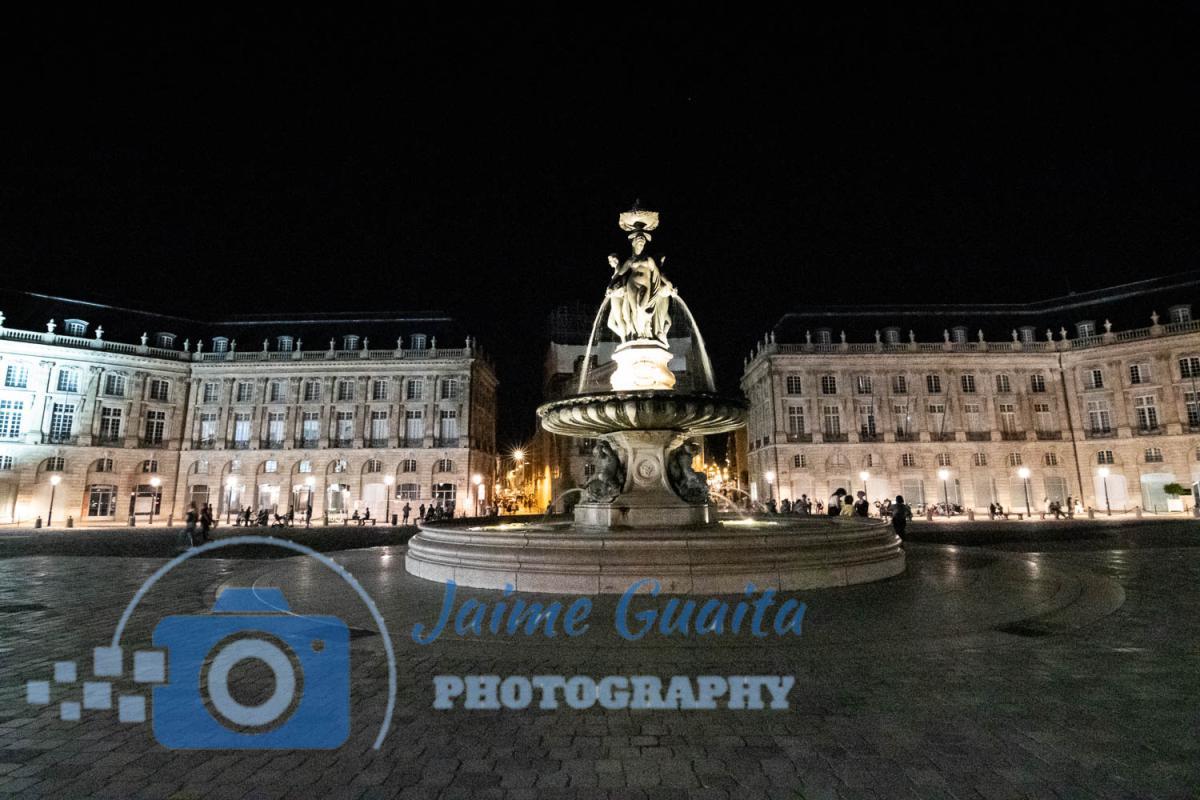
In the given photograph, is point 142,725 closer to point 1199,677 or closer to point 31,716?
point 31,716

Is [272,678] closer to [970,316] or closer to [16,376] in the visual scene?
[16,376]

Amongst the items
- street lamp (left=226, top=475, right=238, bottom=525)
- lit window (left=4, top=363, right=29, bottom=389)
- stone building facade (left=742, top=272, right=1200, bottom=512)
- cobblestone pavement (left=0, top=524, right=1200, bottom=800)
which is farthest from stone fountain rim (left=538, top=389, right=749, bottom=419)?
lit window (left=4, top=363, right=29, bottom=389)

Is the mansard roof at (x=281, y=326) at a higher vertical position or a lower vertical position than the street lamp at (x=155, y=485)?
higher

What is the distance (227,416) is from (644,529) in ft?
175

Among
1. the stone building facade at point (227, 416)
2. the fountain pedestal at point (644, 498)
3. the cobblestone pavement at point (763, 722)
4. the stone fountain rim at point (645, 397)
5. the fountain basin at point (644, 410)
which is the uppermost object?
the stone building facade at point (227, 416)

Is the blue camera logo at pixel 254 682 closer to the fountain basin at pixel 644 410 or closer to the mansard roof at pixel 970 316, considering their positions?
the fountain basin at pixel 644 410

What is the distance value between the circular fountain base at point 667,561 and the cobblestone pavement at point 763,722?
764mm

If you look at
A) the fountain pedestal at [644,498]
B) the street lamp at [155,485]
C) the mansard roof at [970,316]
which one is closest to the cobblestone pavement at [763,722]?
the fountain pedestal at [644,498]

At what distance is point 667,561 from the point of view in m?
8.72

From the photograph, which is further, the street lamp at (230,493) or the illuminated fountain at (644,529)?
the street lamp at (230,493)

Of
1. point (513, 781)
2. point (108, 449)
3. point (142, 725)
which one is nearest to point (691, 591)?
point (513, 781)

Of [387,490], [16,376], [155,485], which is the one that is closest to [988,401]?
[387,490]

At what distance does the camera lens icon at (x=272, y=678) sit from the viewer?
4316mm

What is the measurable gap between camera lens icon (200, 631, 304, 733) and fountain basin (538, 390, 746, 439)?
263 inches
